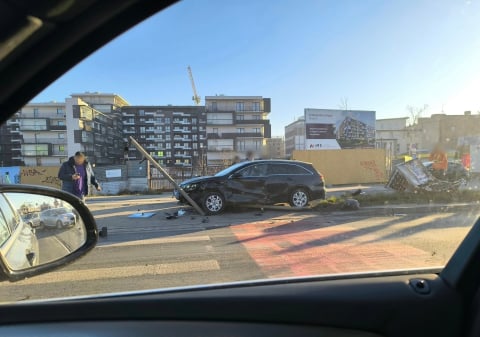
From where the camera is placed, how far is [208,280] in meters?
4.64

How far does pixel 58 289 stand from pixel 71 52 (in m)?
3.92

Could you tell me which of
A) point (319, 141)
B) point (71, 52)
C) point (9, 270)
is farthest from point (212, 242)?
point (319, 141)

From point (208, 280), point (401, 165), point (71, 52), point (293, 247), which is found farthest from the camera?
point (401, 165)

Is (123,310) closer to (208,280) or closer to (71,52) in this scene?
(71,52)

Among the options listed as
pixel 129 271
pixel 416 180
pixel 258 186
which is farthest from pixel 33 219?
pixel 416 180

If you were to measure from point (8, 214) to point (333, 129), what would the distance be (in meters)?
43.5

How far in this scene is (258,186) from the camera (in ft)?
35.4

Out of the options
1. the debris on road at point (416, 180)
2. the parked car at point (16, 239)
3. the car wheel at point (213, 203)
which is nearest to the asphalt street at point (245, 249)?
the parked car at point (16, 239)

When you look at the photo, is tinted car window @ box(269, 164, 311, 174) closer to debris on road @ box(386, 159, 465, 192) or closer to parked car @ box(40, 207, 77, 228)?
debris on road @ box(386, 159, 465, 192)

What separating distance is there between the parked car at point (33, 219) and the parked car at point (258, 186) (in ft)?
28.3

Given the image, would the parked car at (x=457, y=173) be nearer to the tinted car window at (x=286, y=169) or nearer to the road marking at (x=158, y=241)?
the tinted car window at (x=286, y=169)

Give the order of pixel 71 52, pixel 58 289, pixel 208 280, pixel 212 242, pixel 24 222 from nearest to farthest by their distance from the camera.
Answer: pixel 71 52 → pixel 24 222 → pixel 58 289 → pixel 208 280 → pixel 212 242

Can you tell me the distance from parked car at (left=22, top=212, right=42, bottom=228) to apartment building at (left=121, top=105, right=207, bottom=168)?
2428 mm

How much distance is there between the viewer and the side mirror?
5.43 ft
